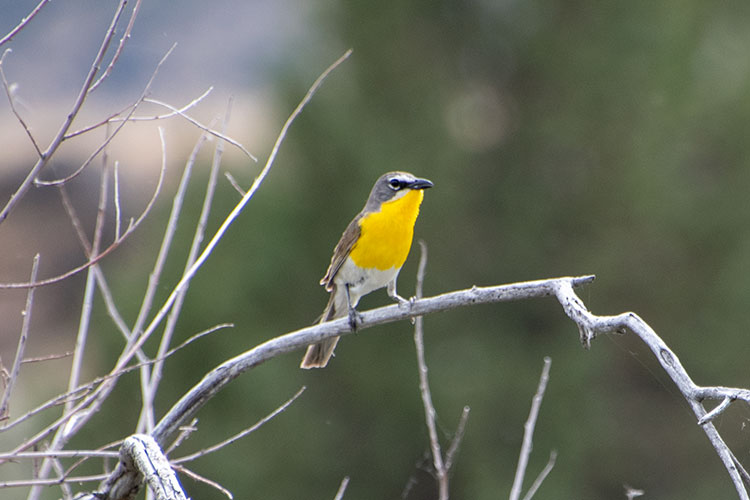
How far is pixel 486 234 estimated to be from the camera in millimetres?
14062

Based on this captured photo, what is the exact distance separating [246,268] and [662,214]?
20.2 feet

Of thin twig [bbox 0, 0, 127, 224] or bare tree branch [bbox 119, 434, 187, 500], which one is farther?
thin twig [bbox 0, 0, 127, 224]

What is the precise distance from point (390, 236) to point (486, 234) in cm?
942

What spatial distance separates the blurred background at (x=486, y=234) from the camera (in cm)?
1275

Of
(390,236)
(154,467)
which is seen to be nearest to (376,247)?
(390,236)

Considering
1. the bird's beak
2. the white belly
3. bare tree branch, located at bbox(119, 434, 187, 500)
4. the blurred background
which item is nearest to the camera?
bare tree branch, located at bbox(119, 434, 187, 500)

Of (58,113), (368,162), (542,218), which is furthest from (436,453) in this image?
(58,113)

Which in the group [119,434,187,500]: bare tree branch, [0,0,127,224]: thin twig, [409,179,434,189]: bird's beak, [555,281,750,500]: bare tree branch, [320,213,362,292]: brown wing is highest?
[409,179,434,189]: bird's beak

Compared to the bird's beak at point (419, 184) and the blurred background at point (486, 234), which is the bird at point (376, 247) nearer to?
the bird's beak at point (419, 184)

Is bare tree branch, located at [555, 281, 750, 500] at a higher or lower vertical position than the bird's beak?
lower

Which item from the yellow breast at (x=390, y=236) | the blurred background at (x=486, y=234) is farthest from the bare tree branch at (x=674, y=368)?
the blurred background at (x=486, y=234)

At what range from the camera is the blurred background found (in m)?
12.8

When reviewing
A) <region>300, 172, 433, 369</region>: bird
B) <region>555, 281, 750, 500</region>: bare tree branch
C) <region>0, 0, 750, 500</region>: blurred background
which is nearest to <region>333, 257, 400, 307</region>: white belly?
<region>300, 172, 433, 369</region>: bird

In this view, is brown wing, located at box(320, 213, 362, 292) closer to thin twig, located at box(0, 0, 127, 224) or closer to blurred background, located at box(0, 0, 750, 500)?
thin twig, located at box(0, 0, 127, 224)
